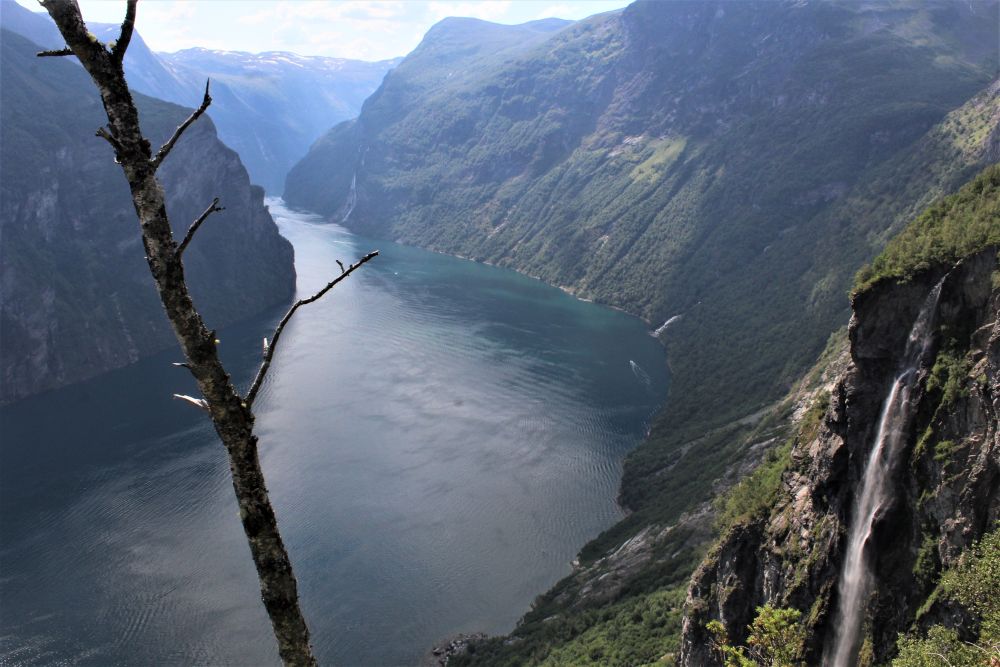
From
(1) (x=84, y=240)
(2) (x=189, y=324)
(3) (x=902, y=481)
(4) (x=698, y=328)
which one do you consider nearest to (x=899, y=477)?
(3) (x=902, y=481)

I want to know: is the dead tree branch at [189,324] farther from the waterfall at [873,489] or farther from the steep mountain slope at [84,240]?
the steep mountain slope at [84,240]

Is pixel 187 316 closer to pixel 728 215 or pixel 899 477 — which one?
pixel 899 477

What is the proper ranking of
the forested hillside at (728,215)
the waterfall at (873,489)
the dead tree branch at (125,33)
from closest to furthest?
1. the dead tree branch at (125,33)
2. the waterfall at (873,489)
3. the forested hillside at (728,215)

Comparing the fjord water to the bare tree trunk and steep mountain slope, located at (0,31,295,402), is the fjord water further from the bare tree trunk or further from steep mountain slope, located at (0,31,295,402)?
the bare tree trunk

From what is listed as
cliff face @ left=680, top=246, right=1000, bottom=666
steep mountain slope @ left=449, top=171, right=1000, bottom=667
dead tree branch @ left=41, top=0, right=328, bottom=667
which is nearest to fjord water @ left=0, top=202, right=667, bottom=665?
steep mountain slope @ left=449, top=171, right=1000, bottom=667

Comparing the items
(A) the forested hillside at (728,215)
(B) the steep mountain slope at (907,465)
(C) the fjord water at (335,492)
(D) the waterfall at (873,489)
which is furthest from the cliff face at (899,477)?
(C) the fjord water at (335,492)

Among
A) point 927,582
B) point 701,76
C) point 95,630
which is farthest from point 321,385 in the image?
point 701,76
